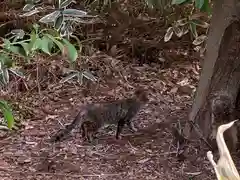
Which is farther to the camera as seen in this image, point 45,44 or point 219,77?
point 219,77

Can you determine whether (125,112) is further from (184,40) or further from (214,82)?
(184,40)

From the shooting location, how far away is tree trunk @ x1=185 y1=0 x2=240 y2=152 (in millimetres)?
2814

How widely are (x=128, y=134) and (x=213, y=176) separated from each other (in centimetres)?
75

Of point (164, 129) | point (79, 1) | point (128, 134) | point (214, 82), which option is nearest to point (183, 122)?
point (164, 129)

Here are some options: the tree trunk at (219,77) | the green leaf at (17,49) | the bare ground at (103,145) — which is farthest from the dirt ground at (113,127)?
the green leaf at (17,49)

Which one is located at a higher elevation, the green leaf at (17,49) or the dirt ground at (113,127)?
the green leaf at (17,49)

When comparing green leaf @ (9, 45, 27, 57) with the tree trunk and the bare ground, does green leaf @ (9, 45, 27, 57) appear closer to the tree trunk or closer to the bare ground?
the bare ground

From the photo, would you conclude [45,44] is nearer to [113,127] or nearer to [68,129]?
[68,129]

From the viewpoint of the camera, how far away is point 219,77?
116 inches

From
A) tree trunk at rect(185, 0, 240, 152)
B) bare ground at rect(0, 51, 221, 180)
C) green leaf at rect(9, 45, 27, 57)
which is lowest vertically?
bare ground at rect(0, 51, 221, 180)

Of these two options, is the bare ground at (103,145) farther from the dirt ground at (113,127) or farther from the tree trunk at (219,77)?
the tree trunk at (219,77)

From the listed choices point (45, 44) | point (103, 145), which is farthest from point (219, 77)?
point (45, 44)

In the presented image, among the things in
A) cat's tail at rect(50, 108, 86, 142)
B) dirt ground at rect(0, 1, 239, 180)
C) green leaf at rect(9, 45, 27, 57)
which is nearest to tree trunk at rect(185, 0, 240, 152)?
dirt ground at rect(0, 1, 239, 180)

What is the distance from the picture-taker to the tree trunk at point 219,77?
281cm
